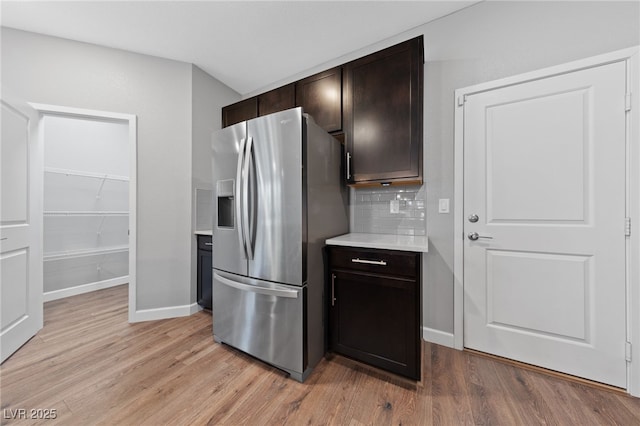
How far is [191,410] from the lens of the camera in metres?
1.38

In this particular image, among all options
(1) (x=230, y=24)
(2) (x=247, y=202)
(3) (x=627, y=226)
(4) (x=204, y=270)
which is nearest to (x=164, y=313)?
(4) (x=204, y=270)

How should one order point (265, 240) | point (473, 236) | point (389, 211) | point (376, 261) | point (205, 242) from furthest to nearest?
point (205, 242) → point (389, 211) → point (473, 236) → point (265, 240) → point (376, 261)

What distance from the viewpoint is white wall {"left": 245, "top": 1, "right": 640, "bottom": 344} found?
61.0 inches

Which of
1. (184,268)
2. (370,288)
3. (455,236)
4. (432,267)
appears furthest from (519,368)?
(184,268)

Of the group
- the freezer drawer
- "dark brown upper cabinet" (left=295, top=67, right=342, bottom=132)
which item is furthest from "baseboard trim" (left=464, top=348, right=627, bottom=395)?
"dark brown upper cabinet" (left=295, top=67, right=342, bottom=132)

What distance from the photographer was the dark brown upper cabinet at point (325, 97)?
2.14m

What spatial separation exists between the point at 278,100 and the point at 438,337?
2708 millimetres

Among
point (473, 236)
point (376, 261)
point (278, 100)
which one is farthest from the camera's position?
point (278, 100)

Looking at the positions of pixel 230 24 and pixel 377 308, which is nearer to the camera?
pixel 377 308

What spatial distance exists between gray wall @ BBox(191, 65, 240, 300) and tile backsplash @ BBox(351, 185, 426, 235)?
1.82 meters

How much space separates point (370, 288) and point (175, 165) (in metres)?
2.43

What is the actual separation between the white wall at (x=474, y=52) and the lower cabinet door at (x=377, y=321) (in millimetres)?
699

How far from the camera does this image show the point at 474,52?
6.31ft

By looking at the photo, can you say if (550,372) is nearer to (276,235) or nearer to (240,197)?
(276,235)
